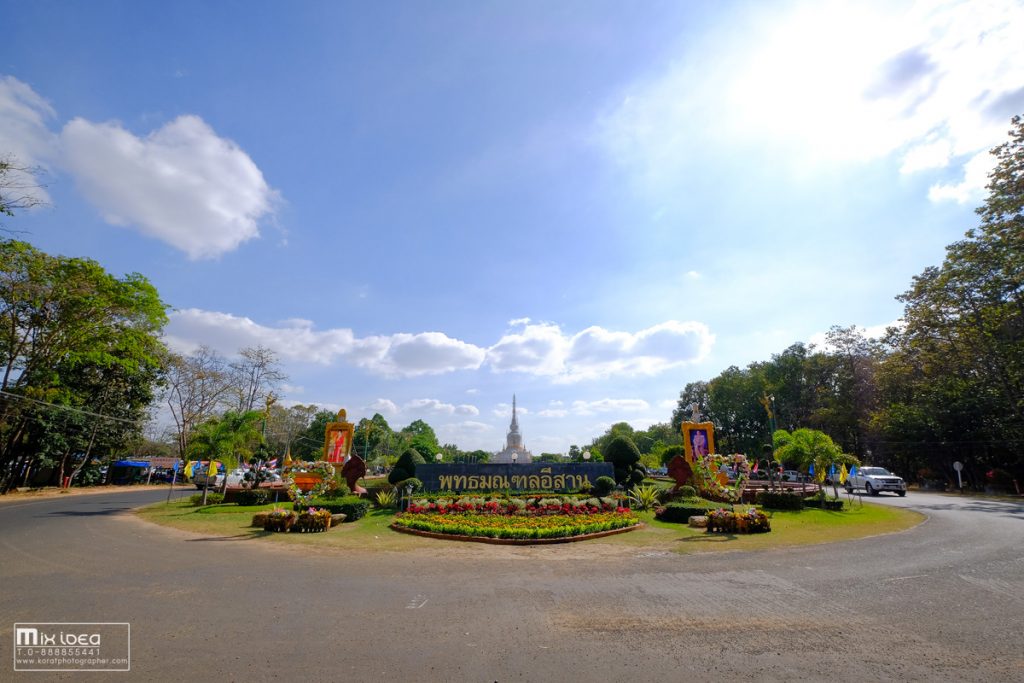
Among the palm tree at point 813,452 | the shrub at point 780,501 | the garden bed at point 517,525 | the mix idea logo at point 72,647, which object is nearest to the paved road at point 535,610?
the mix idea logo at point 72,647

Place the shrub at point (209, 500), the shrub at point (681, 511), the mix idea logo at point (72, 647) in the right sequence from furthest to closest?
the shrub at point (209, 500) < the shrub at point (681, 511) < the mix idea logo at point (72, 647)

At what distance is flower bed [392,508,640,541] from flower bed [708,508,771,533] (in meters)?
2.58

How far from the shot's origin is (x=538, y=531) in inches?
520

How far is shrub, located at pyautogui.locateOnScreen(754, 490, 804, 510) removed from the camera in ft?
61.9

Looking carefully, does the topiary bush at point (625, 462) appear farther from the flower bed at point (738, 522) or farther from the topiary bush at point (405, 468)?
the topiary bush at point (405, 468)

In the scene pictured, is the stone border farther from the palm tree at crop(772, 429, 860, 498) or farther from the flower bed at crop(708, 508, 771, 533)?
the palm tree at crop(772, 429, 860, 498)

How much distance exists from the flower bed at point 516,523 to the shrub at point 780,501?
710cm

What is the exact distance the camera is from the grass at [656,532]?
12.3 meters

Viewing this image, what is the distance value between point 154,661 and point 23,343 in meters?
28.8

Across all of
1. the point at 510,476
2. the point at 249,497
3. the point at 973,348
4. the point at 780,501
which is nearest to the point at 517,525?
the point at 510,476

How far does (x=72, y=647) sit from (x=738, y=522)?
1491 cm

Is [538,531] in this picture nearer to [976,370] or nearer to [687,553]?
[687,553]

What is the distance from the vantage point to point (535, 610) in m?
6.99

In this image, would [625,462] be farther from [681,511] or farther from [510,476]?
[681,511]
